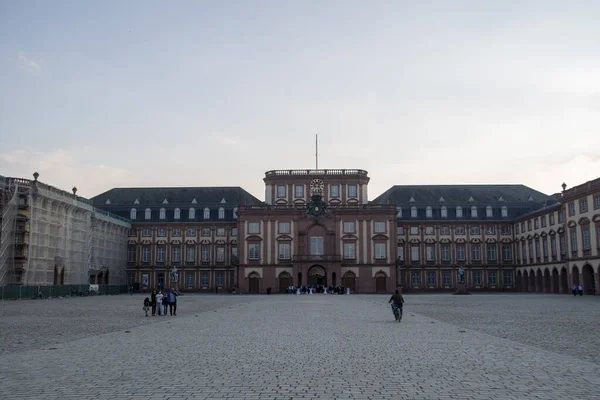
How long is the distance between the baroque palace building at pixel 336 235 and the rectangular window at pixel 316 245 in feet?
0.48

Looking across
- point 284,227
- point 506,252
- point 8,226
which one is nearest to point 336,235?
point 284,227

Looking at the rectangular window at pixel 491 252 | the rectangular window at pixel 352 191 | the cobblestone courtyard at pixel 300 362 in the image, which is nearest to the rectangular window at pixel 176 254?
the rectangular window at pixel 352 191

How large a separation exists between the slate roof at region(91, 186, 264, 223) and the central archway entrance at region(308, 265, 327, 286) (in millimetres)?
15779

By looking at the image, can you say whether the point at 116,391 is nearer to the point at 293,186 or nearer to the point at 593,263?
the point at 593,263

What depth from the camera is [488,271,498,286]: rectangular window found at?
98.0 meters

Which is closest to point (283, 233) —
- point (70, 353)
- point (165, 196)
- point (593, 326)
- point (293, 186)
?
point (293, 186)

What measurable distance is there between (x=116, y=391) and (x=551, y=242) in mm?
77942

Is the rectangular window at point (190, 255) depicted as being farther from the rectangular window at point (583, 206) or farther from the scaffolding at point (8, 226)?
the rectangular window at point (583, 206)

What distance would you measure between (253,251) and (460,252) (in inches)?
1289

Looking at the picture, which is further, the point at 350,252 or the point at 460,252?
the point at 460,252

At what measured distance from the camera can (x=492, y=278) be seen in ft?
322

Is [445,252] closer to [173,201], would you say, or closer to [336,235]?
[336,235]

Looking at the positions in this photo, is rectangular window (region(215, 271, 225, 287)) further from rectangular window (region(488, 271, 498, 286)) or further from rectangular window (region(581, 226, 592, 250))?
rectangular window (region(581, 226, 592, 250))

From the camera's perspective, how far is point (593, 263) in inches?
2598
